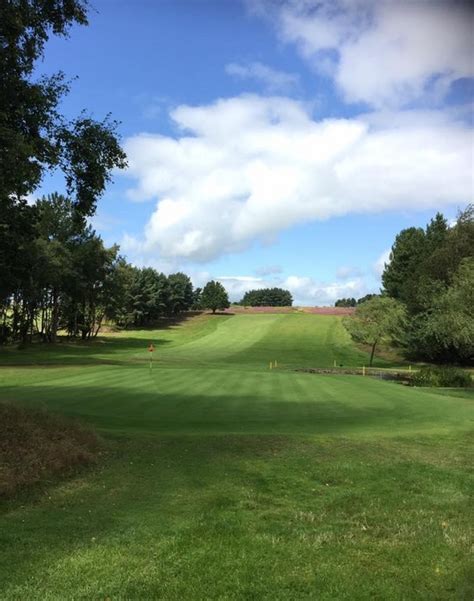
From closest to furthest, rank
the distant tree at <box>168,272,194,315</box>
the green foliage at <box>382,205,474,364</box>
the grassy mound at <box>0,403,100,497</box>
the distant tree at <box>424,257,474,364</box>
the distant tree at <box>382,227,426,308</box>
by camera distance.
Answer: the grassy mound at <box>0,403,100,497</box> < the distant tree at <box>424,257,474,364</box> < the green foliage at <box>382,205,474,364</box> < the distant tree at <box>382,227,426,308</box> < the distant tree at <box>168,272,194,315</box>

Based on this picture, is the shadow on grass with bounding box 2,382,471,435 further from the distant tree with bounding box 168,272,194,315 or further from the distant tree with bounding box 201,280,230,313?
the distant tree with bounding box 201,280,230,313

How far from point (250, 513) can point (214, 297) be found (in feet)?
374

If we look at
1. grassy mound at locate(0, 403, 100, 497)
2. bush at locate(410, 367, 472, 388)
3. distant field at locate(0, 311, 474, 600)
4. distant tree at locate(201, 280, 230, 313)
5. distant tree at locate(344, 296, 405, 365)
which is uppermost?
distant tree at locate(201, 280, 230, 313)

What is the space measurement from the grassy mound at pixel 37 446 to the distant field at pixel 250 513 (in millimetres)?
378

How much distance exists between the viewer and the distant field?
5.28 m

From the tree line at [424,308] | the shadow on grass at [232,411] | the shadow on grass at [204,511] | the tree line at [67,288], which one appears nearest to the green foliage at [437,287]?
the tree line at [424,308]

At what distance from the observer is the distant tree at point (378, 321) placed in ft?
185

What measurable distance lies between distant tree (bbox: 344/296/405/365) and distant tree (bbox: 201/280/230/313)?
63465 millimetres

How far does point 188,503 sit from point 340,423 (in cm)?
916

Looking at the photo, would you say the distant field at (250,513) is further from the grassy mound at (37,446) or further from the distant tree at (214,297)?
the distant tree at (214,297)

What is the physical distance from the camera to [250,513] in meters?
7.36

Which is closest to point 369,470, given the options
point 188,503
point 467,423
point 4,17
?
point 188,503

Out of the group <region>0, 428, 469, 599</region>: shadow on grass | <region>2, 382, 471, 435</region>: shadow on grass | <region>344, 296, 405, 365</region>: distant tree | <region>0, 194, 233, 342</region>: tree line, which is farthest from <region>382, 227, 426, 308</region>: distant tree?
<region>0, 428, 469, 599</region>: shadow on grass

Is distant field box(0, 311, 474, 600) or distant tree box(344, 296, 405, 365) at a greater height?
distant tree box(344, 296, 405, 365)
